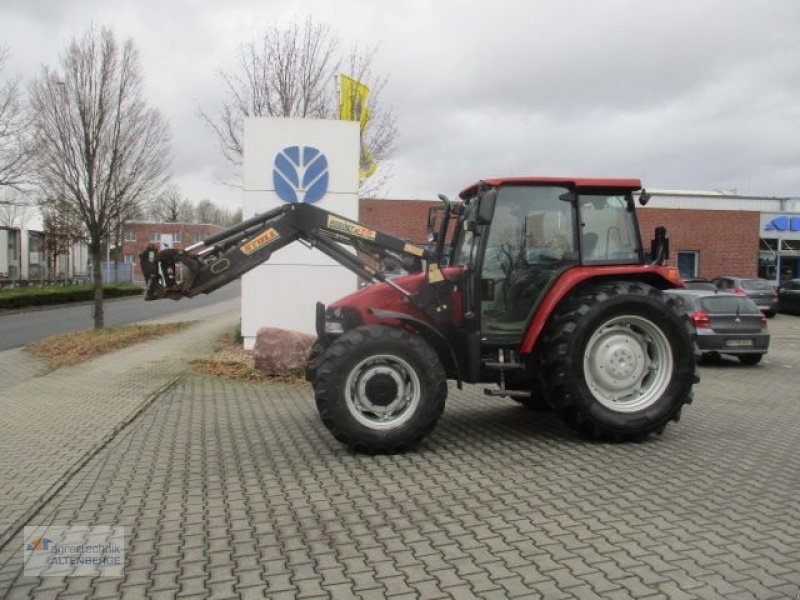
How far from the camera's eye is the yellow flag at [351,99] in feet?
57.4

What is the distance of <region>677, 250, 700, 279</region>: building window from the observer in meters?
34.0

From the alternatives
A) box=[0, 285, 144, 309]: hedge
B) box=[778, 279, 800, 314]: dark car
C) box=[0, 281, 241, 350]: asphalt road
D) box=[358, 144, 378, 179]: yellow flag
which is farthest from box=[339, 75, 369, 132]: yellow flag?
box=[778, 279, 800, 314]: dark car

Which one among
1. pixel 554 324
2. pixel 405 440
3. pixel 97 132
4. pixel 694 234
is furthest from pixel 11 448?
pixel 694 234

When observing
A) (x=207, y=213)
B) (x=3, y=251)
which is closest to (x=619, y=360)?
(x=3, y=251)

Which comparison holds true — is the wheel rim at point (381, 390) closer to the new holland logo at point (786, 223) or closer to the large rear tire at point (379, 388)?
the large rear tire at point (379, 388)

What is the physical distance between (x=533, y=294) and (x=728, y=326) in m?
8.76

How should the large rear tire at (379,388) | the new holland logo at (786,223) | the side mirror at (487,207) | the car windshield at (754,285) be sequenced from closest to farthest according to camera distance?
the large rear tire at (379,388), the side mirror at (487,207), the car windshield at (754,285), the new holland logo at (786,223)

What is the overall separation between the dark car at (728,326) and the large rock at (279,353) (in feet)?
24.0

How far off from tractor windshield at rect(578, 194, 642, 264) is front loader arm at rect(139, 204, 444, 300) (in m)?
1.47

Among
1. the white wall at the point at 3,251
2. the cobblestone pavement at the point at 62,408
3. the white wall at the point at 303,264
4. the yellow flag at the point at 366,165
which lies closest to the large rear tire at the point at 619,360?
the cobblestone pavement at the point at 62,408

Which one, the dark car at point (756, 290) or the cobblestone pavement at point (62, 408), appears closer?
the cobblestone pavement at point (62, 408)
